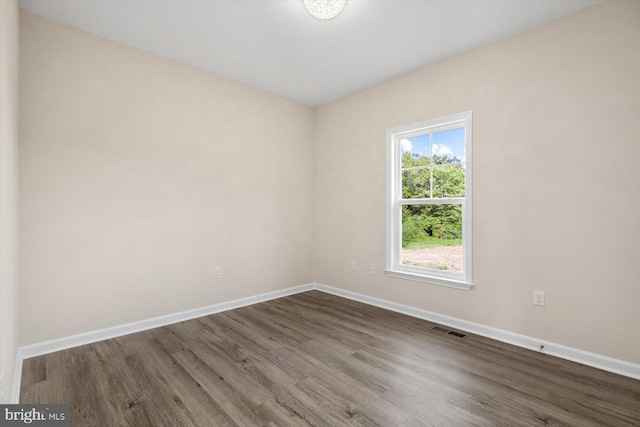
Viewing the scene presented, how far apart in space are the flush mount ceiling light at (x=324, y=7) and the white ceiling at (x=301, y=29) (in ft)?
0.47

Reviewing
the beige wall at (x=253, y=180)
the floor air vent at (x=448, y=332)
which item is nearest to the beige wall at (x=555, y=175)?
the beige wall at (x=253, y=180)

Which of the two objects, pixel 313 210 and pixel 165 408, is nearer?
pixel 165 408

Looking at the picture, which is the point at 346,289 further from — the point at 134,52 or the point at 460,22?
the point at 134,52

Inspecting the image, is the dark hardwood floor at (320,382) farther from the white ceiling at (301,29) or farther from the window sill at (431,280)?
the white ceiling at (301,29)

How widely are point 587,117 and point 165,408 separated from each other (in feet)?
11.8

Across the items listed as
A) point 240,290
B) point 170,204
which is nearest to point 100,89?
point 170,204

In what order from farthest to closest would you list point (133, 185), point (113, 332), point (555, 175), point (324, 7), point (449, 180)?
1. point (449, 180)
2. point (133, 185)
3. point (113, 332)
4. point (555, 175)
5. point (324, 7)

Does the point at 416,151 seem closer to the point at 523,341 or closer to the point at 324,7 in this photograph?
the point at 324,7

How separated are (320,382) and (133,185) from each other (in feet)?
8.00

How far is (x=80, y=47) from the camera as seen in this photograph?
266cm

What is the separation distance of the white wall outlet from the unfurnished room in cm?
2

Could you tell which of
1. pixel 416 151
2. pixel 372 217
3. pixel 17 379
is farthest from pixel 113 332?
pixel 416 151

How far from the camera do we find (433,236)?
3.39 meters

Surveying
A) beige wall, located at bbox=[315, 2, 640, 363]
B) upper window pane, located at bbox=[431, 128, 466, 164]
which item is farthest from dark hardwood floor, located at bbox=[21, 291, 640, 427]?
upper window pane, located at bbox=[431, 128, 466, 164]
